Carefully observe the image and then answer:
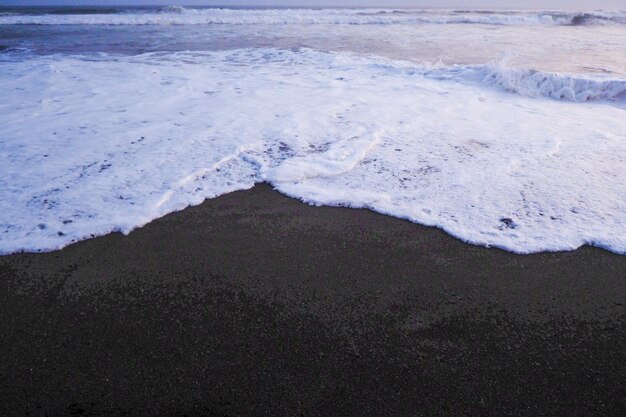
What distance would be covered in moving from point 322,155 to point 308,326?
7.69 ft

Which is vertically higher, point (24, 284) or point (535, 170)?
point (535, 170)

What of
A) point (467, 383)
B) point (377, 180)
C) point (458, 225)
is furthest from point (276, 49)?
point (467, 383)

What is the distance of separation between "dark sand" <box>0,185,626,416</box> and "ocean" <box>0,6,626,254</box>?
350 mm

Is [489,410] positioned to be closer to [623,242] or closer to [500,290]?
[500,290]

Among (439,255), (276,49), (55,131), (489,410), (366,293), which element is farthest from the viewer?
(276,49)

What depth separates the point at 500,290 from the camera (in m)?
2.25

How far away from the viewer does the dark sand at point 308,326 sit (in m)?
1.63

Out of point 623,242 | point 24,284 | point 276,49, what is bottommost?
point 24,284

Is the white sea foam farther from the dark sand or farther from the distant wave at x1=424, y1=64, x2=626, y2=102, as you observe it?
the dark sand

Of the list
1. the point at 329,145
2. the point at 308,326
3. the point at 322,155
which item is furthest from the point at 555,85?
the point at 308,326

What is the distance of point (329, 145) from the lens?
431cm

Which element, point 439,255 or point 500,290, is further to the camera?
point 439,255

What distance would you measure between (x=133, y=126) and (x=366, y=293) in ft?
13.0

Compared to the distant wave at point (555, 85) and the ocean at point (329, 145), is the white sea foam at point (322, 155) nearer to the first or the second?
the ocean at point (329, 145)
